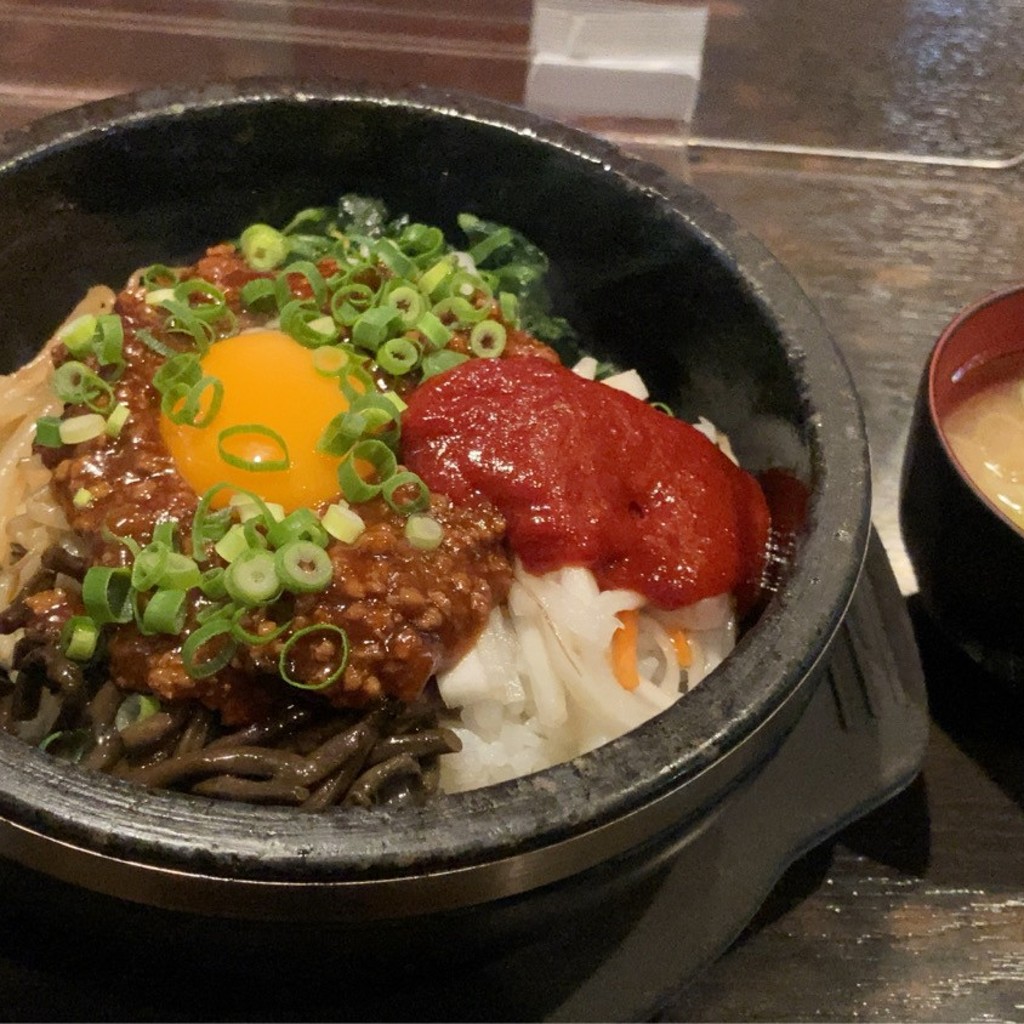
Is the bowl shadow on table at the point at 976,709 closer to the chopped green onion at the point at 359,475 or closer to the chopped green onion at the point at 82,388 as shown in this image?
the chopped green onion at the point at 359,475

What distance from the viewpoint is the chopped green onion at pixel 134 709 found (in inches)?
63.2

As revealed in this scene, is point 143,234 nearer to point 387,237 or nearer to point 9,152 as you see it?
point 9,152

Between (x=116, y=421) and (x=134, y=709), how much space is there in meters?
0.49

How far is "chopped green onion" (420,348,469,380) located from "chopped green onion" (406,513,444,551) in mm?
357

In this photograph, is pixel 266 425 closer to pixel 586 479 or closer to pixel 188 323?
pixel 188 323

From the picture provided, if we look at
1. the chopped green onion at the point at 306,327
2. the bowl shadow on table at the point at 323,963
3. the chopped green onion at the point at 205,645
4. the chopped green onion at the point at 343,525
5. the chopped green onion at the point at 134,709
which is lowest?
the bowl shadow on table at the point at 323,963

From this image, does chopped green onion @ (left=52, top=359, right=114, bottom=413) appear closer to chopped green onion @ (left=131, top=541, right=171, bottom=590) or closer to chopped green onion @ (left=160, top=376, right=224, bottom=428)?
chopped green onion @ (left=160, top=376, right=224, bottom=428)

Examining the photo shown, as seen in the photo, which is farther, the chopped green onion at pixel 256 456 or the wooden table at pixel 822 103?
the wooden table at pixel 822 103

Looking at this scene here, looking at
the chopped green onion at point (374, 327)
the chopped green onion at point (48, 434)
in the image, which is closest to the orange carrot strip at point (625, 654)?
the chopped green onion at point (374, 327)

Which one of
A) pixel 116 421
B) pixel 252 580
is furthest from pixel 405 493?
pixel 116 421

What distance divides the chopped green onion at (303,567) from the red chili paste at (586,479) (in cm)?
26

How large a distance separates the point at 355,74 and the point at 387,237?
139cm

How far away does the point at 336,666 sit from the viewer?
1.55 meters

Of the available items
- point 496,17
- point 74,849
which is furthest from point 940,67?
point 74,849
